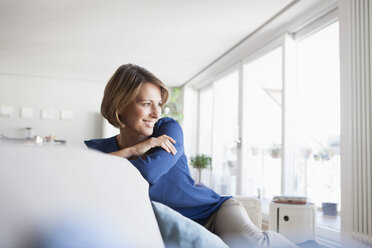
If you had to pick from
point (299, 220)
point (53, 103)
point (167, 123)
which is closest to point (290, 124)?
point (299, 220)

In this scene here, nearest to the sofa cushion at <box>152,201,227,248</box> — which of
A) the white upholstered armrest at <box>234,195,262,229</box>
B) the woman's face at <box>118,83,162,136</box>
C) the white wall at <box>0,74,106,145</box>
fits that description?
the woman's face at <box>118,83,162,136</box>

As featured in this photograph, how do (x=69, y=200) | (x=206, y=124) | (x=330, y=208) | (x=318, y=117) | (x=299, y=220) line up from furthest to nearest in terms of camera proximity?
(x=206, y=124), (x=318, y=117), (x=330, y=208), (x=299, y=220), (x=69, y=200)

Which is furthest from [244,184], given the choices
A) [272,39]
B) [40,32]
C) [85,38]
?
[40,32]

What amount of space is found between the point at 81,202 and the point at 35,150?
0.09 metres

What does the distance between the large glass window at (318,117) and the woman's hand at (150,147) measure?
2552 millimetres

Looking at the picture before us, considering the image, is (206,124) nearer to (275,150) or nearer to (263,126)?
(263,126)

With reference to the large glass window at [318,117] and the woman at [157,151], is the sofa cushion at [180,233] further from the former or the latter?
the large glass window at [318,117]

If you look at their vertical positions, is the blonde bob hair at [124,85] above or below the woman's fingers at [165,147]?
above

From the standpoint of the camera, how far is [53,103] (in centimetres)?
816

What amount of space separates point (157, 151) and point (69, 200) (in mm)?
883

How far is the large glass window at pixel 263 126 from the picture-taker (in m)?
4.71

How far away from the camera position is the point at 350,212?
298 centimetres

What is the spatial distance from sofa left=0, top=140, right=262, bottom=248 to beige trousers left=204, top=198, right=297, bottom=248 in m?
0.43

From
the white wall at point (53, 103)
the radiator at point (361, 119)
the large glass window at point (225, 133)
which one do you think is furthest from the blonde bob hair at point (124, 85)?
the white wall at point (53, 103)
